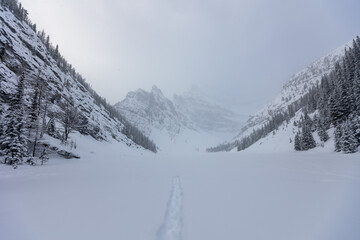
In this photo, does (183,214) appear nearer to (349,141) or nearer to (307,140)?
(349,141)

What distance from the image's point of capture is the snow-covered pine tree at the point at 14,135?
15.2 m

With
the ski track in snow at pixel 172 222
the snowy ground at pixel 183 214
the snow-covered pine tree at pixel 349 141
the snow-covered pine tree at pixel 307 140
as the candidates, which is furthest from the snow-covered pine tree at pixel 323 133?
the ski track in snow at pixel 172 222

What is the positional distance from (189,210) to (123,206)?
8.11ft

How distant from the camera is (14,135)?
15.5 meters

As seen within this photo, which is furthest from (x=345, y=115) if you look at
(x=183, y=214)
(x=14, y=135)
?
(x=14, y=135)

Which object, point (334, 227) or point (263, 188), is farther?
point (263, 188)

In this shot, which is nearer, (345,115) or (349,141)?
(349,141)

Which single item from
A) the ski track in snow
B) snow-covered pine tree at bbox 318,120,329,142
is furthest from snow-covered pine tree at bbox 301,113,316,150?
the ski track in snow

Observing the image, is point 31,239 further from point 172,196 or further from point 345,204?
point 345,204

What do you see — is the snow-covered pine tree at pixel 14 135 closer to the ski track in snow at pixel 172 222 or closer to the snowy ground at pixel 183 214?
the snowy ground at pixel 183 214

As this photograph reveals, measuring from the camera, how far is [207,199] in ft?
22.9

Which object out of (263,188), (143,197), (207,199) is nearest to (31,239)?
(143,197)

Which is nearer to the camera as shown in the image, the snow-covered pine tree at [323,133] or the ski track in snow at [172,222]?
the ski track in snow at [172,222]

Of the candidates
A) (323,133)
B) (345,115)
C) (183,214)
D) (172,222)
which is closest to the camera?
(172,222)
